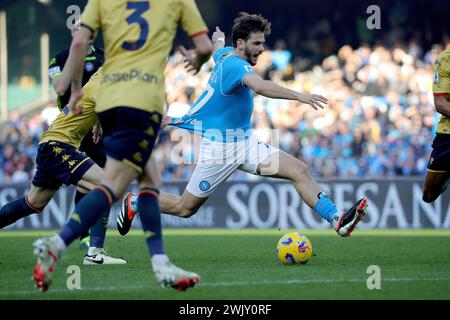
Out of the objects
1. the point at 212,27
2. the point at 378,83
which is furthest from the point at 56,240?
the point at 212,27

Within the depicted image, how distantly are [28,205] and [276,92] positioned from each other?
9.09 ft

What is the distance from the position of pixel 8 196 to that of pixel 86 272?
8972 mm

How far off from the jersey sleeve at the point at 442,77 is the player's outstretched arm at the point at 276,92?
5.56 ft

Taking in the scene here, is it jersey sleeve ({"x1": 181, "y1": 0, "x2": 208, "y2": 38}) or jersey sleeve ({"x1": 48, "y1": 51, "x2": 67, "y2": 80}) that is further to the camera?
jersey sleeve ({"x1": 48, "y1": 51, "x2": 67, "y2": 80})

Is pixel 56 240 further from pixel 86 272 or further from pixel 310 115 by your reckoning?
pixel 310 115

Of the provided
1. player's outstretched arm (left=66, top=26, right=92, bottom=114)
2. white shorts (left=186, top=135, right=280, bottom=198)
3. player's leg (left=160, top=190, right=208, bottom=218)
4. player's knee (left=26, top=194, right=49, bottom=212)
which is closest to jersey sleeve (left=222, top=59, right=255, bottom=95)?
white shorts (left=186, top=135, right=280, bottom=198)

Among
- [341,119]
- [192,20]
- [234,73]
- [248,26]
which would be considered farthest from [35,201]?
[341,119]

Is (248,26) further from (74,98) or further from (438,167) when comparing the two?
(74,98)

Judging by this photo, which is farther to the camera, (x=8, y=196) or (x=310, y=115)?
(x=310, y=115)

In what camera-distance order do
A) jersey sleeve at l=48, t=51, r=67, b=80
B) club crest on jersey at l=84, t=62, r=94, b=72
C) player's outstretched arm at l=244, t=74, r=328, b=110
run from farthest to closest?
club crest on jersey at l=84, t=62, r=94, b=72 → jersey sleeve at l=48, t=51, r=67, b=80 → player's outstretched arm at l=244, t=74, r=328, b=110

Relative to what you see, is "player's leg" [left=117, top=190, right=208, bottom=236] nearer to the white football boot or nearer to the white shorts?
the white shorts

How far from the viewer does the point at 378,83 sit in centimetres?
2109

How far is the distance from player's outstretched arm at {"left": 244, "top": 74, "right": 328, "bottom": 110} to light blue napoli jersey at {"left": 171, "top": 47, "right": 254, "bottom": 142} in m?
0.54

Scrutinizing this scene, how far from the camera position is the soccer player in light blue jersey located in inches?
340
